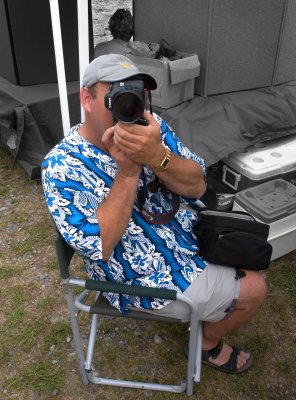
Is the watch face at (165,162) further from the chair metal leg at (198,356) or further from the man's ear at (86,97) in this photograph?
the chair metal leg at (198,356)

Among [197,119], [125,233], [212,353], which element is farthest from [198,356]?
[197,119]

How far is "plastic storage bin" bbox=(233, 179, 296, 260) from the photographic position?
221cm

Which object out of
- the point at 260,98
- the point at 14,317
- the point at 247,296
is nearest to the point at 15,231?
the point at 14,317

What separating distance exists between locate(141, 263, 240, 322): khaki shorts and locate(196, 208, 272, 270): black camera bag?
65 millimetres

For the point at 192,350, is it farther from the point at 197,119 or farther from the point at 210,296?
the point at 197,119

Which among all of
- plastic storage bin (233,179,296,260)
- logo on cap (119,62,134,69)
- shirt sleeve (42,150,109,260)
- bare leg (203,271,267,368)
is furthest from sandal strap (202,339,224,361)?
logo on cap (119,62,134,69)

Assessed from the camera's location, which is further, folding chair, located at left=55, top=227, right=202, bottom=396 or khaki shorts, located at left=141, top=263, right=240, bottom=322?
khaki shorts, located at left=141, top=263, right=240, bottom=322

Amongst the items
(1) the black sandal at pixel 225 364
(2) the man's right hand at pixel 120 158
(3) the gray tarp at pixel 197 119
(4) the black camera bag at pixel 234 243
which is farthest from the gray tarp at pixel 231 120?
(2) the man's right hand at pixel 120 158

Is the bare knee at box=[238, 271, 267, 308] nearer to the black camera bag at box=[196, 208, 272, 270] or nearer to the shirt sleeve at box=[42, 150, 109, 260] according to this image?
the black camera bag at box=[196, 208, 272, 270]

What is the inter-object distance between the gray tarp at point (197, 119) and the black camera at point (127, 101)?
141 cm

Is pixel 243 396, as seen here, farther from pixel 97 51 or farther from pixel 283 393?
pixel 97 51

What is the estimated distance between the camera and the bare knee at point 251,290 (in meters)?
1.48

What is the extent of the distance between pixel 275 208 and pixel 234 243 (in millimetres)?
858

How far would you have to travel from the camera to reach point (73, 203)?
1214mm
